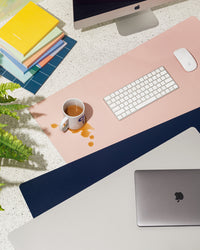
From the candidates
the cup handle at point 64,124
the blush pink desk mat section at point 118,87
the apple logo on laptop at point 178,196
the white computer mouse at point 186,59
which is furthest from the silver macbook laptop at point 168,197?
the white computer mouse at point 186,59

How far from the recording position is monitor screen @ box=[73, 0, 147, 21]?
1278 mm

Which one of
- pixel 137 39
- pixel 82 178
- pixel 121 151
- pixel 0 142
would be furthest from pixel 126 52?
pixel 0 142

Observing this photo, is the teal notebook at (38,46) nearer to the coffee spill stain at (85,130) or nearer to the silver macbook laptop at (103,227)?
the coffee spill stain at (85,130)

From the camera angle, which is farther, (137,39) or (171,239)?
(137,39)

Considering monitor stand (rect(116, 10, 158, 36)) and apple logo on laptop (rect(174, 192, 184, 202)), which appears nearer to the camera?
apple logo on laptop (rect(174, 192, 184, 202))

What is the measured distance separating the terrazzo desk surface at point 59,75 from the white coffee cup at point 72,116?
0.34 ft

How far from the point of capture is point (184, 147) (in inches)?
51.1

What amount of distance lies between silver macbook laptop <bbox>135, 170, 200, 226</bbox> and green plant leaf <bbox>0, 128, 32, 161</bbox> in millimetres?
418

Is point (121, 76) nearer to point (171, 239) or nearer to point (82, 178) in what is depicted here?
point (82, 178)

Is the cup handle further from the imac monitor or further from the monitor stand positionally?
the monitor stand

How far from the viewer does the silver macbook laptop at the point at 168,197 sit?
3.77 ft

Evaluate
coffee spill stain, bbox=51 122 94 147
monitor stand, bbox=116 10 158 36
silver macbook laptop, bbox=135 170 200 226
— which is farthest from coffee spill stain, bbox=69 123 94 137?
monitor stand, bbox=116 10 158 36

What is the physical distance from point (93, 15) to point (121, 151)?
55cm

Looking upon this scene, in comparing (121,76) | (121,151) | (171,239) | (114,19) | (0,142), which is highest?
(0,142)
